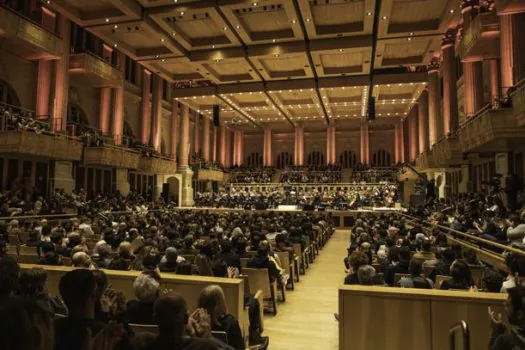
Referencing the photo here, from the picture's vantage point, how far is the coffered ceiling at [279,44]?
14688 mm

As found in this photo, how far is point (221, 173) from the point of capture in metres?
30.2

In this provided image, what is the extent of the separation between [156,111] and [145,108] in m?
0.73

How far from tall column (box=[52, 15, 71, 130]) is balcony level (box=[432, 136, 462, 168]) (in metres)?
14.7

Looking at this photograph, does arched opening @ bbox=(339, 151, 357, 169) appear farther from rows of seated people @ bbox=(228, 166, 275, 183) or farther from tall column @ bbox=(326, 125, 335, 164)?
rows of seated people @ bbox=(228, 166, 275, 183)

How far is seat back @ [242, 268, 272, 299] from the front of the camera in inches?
197

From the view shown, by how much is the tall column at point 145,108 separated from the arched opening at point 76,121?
12.9 ft

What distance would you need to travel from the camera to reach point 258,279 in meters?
5.03

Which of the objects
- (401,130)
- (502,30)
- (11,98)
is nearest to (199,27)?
(11,98)

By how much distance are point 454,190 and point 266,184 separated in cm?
1401

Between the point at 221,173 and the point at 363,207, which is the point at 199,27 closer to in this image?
the point at 363,207

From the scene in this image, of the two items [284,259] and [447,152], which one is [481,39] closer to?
[447,152]

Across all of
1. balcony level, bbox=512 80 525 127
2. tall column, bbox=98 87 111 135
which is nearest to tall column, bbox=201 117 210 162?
tall column, bbox=98 87 111 135

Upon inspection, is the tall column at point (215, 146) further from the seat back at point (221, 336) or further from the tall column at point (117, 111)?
the seat back at point (221, 336)

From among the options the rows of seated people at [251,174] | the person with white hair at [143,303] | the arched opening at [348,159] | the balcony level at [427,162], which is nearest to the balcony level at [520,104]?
the person with white hair at [143,303]
